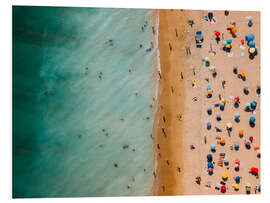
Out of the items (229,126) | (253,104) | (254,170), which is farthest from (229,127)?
(254,170)

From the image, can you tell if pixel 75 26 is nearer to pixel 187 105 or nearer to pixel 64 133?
pixel 64 133

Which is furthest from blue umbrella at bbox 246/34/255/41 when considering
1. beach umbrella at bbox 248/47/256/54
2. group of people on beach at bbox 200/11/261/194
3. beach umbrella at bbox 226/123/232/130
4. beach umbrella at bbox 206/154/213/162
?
beach umbrella at bbox 206/154/213/162

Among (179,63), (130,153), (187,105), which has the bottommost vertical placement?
(130,153)

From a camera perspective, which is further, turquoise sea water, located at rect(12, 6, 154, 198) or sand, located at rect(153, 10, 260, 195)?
sand, located at rect(153, 10, 260, 195)

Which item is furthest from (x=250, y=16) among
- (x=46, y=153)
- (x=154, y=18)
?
(x=46, y=153)

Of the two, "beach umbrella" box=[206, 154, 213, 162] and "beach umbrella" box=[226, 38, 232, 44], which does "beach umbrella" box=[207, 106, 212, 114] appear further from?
"beach umbrella" box=[226, 38, 232, 44]

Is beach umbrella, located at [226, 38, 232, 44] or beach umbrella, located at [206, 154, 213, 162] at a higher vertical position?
beach umbrella, located at [226, 38, 232, 44]

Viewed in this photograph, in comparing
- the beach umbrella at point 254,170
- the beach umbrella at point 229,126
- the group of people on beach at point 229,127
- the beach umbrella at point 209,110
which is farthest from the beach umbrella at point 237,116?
the beach umbrella at point 254,170
